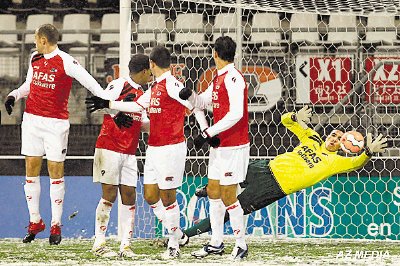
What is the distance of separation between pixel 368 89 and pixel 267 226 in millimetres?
1717

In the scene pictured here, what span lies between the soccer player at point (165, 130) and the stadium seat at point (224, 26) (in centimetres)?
302

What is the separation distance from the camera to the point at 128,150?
621 cm

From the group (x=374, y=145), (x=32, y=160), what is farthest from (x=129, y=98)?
(x=374, y=145)

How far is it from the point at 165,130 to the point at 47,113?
109cm

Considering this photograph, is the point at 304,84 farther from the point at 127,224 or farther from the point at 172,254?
the point at 172,254

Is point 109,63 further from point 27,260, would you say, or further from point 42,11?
point 27,260

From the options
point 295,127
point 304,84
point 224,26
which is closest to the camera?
point 295,127

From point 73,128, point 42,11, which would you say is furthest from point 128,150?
point 42,11

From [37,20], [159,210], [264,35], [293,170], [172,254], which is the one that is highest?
[37,20]

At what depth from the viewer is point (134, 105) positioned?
19.5ft

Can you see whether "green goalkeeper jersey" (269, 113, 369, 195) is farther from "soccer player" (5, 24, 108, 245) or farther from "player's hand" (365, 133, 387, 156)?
"soccer player" (5, 24, 108, 245)

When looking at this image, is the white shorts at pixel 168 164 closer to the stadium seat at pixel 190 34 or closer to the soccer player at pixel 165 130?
the soccer player at pixel 165 130

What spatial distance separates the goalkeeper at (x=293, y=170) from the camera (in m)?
6.95

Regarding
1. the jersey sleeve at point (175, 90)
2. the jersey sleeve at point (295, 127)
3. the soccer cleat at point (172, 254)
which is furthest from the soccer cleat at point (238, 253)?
Answer: the jersey sleeve at point (295, 127)
